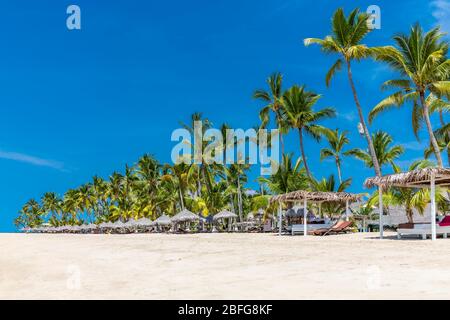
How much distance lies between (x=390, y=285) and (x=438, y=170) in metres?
10.7

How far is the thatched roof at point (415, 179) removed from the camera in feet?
55.0

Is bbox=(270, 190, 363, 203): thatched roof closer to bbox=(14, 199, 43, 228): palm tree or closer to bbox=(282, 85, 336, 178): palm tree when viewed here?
bbox=(282, 85, 336, 178): palm tree

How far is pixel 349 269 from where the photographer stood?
9305mm

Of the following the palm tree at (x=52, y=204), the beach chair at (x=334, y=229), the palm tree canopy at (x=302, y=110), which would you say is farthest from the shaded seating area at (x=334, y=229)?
the palm tree at (x=52, y=204)

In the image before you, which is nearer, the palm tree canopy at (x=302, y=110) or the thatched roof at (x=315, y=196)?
the thatched roof at (x=315, y=196)

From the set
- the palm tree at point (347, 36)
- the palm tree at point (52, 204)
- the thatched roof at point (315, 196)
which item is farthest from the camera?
the palm tree at point (52, 204)

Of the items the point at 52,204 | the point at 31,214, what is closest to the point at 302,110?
the point at 52,204

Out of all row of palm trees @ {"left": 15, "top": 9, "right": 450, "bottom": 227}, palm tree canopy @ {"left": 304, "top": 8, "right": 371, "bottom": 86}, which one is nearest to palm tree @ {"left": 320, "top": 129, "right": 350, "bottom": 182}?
row of palm trees @ {"left": 15, "top": 9, "right": 450, "bottom": 227}

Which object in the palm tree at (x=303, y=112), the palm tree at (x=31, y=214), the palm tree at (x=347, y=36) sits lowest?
the palm tree at (x=31, y=214)

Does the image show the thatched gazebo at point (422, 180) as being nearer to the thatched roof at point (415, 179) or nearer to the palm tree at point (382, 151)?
the thatched roof at point (415, 179)

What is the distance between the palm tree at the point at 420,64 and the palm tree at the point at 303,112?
28.4 feet

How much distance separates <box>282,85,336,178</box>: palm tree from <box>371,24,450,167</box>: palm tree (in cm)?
864

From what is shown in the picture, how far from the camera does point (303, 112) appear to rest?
33531mm
